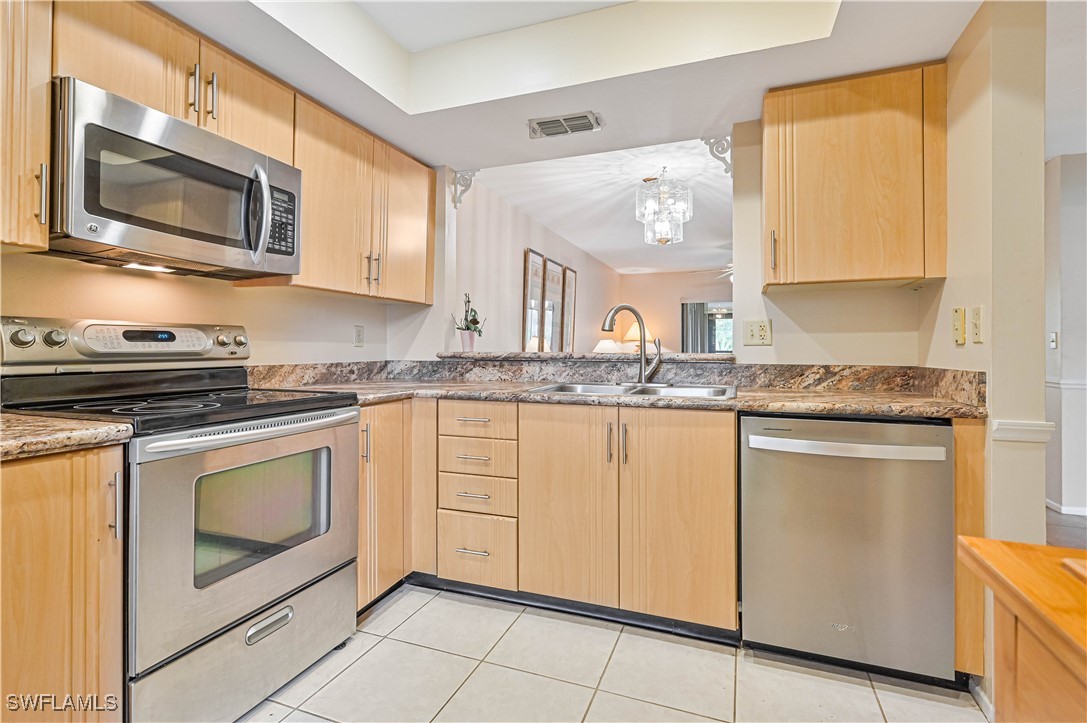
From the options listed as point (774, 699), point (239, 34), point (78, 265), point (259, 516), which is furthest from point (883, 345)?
point (78, 265)

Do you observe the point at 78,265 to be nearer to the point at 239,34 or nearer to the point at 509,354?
the point at 239,34

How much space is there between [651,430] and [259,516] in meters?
1.29

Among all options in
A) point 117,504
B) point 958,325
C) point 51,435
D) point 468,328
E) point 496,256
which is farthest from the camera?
point 496,256

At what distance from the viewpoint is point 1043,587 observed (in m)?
0.56

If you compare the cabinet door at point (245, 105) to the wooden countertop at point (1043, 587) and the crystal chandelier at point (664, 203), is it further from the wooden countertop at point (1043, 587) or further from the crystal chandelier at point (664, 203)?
the crystal chandelier at point (664, 203)

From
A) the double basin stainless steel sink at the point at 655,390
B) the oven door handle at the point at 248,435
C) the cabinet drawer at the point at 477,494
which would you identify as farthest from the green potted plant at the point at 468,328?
the oven door handle at the point at 248,435

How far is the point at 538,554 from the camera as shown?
2.04 m

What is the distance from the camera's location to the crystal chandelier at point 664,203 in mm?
3871

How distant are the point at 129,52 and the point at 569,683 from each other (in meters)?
2.26

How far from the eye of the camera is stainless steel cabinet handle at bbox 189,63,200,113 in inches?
64.1

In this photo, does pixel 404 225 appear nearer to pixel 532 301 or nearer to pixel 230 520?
pixel 230 520

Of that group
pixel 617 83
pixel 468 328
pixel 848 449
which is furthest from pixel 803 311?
pixel 468 328

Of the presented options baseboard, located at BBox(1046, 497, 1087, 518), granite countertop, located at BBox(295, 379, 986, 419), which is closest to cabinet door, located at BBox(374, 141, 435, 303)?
granite countertop, located at BBox(295, 379, 986, 419)

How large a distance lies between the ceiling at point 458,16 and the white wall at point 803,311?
910 mm
